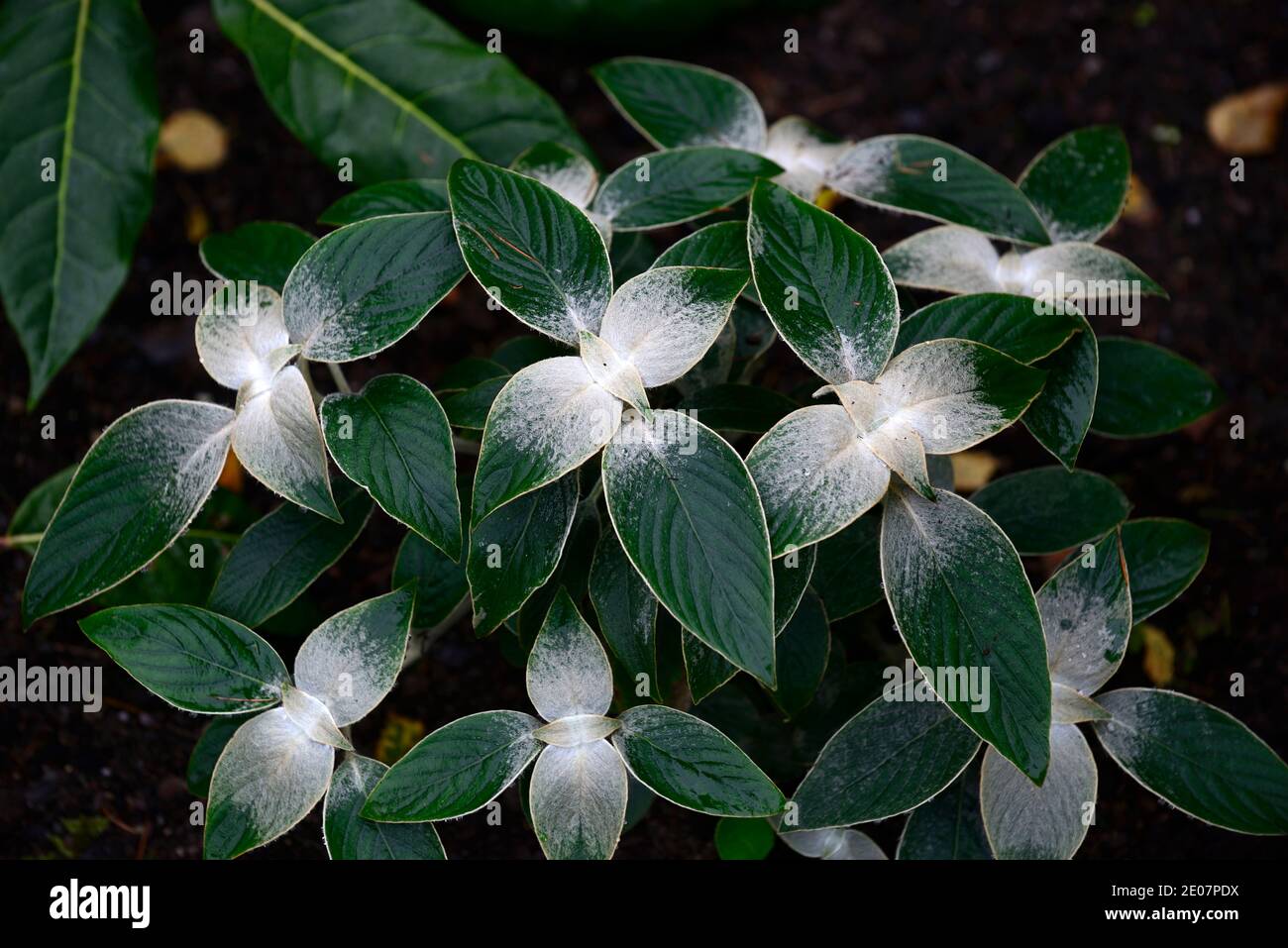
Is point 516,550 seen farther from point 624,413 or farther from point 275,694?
point 275,694

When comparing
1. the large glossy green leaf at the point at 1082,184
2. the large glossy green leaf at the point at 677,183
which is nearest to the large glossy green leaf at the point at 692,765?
the large glossy green leaf at the point at 677,183

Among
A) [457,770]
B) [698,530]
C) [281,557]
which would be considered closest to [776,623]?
[698,530]

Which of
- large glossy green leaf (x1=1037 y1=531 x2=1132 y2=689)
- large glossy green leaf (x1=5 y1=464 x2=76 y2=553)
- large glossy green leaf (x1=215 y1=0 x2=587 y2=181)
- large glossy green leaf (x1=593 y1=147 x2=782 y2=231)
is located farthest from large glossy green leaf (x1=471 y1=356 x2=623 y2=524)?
large glossy green leaf (x1=5 y1=464 x2=76 y2=553)

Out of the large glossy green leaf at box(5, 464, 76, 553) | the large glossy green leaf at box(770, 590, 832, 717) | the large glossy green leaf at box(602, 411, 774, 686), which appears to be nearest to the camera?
the large glossy green leaf at box(602, 411, 774, 686)

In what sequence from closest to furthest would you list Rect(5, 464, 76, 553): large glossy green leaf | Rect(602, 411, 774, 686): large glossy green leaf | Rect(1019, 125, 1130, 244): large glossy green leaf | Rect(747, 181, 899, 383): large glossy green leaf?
Rect(602, 411, 774, 686): large glossy green leaf → Rect(747, 181, 899, 383): large glossy green leaf → Rect(1019, 125, 1130, 244): large glossy green leaf → Rect(5, 464, 76, 553): large glossy green leaf

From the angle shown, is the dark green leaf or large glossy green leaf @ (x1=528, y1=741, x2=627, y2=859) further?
the dark green leaf

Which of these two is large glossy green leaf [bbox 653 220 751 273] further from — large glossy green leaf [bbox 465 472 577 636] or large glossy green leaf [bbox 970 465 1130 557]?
large glossy green leaf [bbox 970 465 1130 557]
